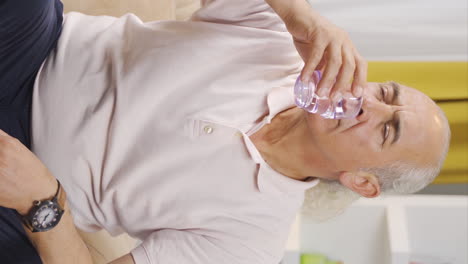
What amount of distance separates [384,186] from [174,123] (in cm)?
57

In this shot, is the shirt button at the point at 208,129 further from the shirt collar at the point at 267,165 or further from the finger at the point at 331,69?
the finger at the point at 331,69

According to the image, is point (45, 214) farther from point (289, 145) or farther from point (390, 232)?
point (390, 232)

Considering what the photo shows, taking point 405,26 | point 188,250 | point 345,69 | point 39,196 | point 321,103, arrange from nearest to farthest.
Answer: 1. point 39,196
2. point 345,69
3. point 321,103
4. point 188,250
5. point 405,26

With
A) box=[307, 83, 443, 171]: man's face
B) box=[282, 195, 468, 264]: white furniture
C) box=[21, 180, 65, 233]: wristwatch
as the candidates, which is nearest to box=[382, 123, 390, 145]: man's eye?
box=[307, 83, 443, 171]: man's face

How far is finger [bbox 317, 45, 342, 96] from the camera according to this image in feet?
3.66

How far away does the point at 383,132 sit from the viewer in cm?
131

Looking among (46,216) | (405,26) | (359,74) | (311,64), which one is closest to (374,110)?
(359,74)

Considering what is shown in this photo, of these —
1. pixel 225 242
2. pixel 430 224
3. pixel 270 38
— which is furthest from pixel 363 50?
pixel 225 242

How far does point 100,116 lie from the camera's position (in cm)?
129

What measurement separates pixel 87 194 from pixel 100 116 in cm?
21

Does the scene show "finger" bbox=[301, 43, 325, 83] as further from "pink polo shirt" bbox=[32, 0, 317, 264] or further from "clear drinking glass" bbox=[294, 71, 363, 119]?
"pink polo shirt" bbox=[32, 0, 317, 264]

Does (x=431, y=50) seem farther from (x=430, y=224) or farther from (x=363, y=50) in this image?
(x=430, y=224)

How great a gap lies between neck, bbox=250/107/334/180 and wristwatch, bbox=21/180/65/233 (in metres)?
0.50

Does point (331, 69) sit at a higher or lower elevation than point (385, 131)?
higher
